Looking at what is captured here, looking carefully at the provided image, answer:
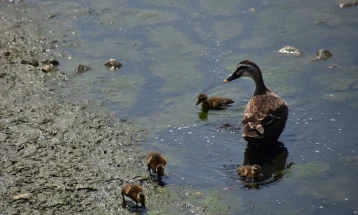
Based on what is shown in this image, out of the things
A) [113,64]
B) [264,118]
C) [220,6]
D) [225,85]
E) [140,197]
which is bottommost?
[225,85]

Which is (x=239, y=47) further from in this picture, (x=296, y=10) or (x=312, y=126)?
(x=312, y=126)

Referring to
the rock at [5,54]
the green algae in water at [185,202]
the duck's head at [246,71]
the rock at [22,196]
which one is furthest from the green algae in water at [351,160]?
the rock at [5,54]

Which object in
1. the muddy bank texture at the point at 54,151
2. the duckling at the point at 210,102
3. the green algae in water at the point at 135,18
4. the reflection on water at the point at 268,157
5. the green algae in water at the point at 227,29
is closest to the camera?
the muddy bank texture at the point at 54,151

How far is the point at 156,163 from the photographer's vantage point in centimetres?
739

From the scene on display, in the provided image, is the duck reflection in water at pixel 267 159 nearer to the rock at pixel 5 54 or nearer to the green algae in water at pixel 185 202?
the green algae in water at pixel 185 202

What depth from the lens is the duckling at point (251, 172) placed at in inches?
291

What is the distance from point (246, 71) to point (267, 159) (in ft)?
5.68

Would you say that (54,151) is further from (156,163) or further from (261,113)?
(261,113)

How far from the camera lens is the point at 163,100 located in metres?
9.43

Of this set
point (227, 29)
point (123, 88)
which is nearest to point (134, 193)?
point (123, 88)

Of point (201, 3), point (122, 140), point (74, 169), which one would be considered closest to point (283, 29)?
point (201, 3)

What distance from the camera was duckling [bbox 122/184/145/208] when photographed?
677cm

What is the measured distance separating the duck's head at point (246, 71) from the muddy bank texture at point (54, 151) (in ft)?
5.68

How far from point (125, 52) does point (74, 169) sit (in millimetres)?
3515
